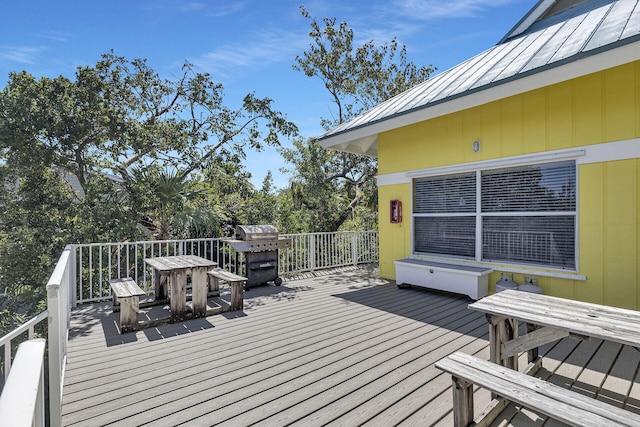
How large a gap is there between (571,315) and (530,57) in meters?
3.62

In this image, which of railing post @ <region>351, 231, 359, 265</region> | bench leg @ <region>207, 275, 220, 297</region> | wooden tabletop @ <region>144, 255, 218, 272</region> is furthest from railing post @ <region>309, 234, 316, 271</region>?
wooden tabletop @ <region>144, 255, 218, 272</region>

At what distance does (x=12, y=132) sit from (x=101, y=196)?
1.95m

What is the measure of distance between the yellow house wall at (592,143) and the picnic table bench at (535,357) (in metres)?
2.13

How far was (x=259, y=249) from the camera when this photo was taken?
19.7 feet

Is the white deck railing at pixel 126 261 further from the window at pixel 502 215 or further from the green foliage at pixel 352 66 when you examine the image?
the green foliage at pixel 352 66

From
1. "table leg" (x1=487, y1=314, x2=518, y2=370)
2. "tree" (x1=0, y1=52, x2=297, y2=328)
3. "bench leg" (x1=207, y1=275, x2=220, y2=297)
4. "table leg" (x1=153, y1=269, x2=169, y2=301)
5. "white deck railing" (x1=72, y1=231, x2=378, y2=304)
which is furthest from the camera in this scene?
"white deck railing" (x1=72, y1=231, x2=378, y2=304)

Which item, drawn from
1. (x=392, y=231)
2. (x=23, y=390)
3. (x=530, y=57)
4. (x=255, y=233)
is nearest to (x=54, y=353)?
(x=23, y=390)

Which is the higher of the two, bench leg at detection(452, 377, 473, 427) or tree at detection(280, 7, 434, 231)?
tree at detection(280, 7, 434, 231)

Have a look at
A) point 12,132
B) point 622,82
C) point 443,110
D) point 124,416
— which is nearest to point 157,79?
point 12,132

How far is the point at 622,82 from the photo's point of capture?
3.87m

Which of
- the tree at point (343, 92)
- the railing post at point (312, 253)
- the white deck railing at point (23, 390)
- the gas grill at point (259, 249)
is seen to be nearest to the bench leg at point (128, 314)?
the gas grill at point (259, 249)

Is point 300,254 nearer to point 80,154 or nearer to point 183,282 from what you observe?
point 183,282

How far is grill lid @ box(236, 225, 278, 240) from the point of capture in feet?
19.4

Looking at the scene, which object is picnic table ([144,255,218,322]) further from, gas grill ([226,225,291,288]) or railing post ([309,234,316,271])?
railing post ([309,234,316,271])
